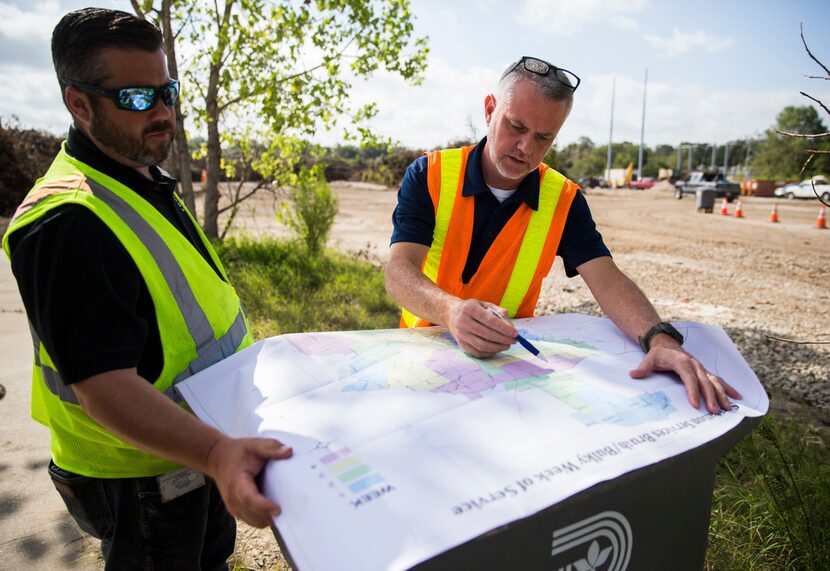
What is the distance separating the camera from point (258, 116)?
8008 millimetres

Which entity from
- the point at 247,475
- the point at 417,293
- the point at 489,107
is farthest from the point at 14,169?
the point at 247,475

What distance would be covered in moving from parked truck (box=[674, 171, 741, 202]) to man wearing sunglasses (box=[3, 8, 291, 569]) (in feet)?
89.1

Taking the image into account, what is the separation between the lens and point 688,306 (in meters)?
7.11

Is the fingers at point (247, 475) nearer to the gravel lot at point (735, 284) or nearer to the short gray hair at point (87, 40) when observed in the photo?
the short gray hair at point (87, 40)

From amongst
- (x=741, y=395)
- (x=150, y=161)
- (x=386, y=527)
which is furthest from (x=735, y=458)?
(x=150, y=161)

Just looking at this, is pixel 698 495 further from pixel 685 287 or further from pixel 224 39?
pixel 685 287

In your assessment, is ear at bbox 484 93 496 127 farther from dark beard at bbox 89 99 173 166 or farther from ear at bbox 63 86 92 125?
ear at bbox 63 86 92 125

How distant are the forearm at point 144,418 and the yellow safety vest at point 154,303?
7.7 inches

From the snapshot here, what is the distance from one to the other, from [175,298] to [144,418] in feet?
1.21

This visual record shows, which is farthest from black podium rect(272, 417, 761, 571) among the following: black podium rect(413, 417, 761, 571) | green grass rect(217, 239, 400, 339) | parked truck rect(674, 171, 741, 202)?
parked truck rect(674, 171, 741, 202)

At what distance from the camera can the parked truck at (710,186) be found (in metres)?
27.6

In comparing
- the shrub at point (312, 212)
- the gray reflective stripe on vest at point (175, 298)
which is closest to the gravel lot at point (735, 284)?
the shrub at point (312, 212)

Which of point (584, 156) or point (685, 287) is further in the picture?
point (584, 156)

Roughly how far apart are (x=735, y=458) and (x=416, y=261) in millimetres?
2347
